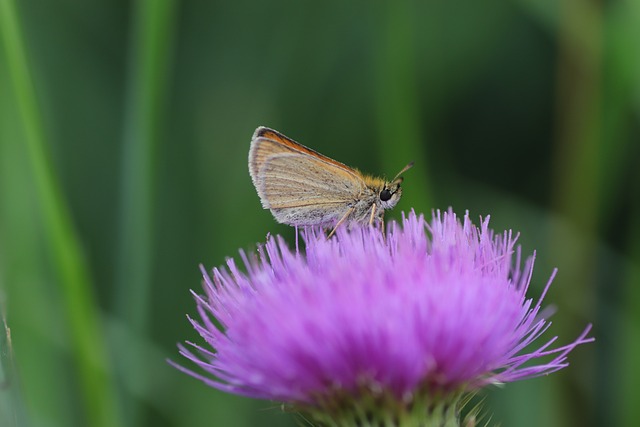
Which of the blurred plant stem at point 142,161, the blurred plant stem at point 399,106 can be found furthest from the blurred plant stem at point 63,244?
the blurred plant stem at point 399,106

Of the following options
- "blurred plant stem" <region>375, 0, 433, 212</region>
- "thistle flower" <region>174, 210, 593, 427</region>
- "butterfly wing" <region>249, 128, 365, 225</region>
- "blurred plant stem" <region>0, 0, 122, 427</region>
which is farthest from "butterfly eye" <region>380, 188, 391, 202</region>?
"blurred plant stem" <region>0, 0, 122, 427</region>

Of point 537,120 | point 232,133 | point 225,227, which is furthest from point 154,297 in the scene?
point 537,120

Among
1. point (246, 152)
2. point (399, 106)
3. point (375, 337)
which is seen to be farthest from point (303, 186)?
point (246, 152)

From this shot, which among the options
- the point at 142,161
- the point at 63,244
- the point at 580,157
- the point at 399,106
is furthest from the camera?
the point at 580,157

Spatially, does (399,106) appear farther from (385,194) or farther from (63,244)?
(63,244)

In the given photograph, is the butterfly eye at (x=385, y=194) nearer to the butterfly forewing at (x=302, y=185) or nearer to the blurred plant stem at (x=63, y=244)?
the butterfly forewing at (x=302, y=185)
